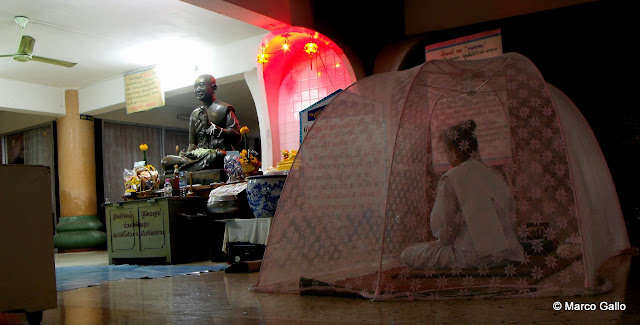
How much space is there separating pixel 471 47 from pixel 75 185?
22.9 feet

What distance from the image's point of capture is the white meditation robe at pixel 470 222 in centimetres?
262

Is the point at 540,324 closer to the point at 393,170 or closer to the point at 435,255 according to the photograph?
the point at 435,255

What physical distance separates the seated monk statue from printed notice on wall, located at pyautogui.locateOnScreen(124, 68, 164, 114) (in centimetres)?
137

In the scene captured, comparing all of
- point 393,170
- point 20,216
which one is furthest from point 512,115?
point 20,216

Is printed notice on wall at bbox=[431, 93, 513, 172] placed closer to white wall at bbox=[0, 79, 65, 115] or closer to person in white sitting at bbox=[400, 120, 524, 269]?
person in white sitting at bbox=[400, 120, 524, 269]

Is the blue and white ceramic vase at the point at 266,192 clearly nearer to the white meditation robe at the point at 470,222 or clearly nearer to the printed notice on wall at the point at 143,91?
the white meditation robe at the point at 470,222

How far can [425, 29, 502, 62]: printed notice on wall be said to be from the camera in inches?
210

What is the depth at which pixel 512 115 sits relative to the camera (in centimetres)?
277

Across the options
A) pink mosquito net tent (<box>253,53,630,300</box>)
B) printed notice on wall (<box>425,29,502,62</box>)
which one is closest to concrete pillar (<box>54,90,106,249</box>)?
printed notice on wall (<box>425,29,502,62</box>)

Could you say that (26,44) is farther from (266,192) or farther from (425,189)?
(425,189)

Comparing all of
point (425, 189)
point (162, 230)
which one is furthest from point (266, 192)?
point (425, 189)

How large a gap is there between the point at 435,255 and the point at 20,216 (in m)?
1.91

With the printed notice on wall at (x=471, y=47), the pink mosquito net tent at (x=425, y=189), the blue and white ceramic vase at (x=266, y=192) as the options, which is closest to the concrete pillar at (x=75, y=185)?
the blue and white ceramic vase at (x=266, y=192)

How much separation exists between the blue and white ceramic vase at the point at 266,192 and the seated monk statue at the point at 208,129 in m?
1.84
